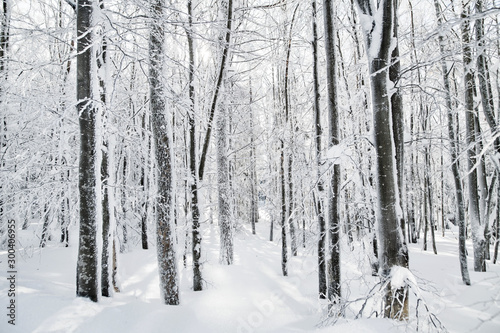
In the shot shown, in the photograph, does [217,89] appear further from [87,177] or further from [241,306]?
[241,306]

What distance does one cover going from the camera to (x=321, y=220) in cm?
542

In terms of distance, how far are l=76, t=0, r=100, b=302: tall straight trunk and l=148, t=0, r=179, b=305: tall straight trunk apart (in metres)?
0.98

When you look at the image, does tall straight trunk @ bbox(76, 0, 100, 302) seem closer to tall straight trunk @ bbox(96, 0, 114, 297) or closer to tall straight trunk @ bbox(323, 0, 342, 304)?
tall straight trunk @ bbox(96, 0, 114, 297)

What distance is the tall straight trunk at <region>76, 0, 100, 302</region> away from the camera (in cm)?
372

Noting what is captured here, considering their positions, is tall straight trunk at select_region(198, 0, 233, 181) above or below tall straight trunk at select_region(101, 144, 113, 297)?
above

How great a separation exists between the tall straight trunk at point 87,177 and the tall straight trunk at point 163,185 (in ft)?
3.21

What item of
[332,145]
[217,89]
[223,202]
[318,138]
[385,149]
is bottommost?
[223,202]

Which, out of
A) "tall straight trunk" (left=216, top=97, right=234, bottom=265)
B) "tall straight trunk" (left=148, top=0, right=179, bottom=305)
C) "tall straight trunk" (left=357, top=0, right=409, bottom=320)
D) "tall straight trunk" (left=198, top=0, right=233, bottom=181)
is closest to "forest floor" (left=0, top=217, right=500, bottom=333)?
"tall straight trunk" (left=357, top=0, right=409, bottom=320)

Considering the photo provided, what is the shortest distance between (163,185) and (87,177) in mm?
1252

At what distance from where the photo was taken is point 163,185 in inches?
188

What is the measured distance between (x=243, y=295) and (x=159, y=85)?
4.66 m

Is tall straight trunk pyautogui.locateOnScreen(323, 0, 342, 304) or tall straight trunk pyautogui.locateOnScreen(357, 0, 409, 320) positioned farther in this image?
tall straight trunk pyautogui.locateOnScreen(323, 0, 342, 304)

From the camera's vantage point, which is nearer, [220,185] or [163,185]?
[163,185]

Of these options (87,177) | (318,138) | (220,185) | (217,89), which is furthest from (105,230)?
(318,138)
